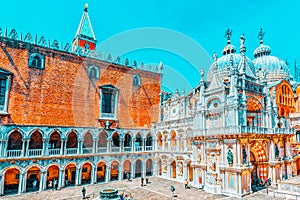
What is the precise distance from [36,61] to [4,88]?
4787 millimetres

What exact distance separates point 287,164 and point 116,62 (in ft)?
87.6

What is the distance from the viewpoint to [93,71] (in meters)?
31.7

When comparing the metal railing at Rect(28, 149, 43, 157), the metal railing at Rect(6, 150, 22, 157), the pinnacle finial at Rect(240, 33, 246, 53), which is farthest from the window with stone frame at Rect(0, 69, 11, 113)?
the pinnacle finial at Rect(240, 33, 246, 53)

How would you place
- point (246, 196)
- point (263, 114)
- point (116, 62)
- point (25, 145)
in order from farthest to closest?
point (116, 62)
point (263, 114)
point (25, 145)
point (246, 196)

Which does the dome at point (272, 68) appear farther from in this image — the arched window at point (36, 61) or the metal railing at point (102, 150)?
the arched window at point (36, 61)

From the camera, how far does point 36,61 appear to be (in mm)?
27438

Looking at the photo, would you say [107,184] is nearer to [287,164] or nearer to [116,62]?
[116,62]

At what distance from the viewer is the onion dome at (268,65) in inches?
1582

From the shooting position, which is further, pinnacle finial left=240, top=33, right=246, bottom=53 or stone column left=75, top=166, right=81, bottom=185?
pinnacle finial left=240, top=33, right=246, bottom=53

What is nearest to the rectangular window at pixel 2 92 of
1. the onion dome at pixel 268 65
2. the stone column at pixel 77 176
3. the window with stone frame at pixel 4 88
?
the window with stone frame at pixel 4 88

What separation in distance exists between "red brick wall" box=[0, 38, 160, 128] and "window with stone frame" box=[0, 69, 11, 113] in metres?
0.49

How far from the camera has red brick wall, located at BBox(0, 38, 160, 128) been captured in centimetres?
2584

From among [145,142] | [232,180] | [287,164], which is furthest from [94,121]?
[287,164]

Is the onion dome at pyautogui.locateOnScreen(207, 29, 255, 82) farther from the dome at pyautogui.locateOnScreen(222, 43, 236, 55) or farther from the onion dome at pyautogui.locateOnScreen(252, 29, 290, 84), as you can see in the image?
the onion dome at pyautogui.locateOnScreen(252, 29, 290, 84)
